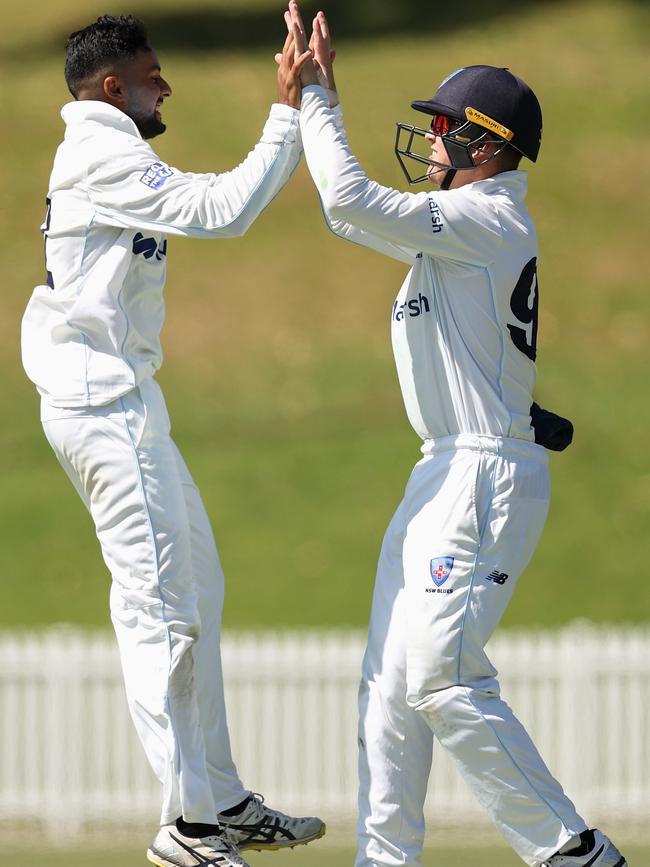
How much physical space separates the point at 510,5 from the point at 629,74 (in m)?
7.27

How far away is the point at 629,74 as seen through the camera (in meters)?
35.8

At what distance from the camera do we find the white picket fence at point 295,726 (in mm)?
12297

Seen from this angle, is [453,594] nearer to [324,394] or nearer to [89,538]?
[89,538]

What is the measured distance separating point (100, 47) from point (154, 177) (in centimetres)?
59

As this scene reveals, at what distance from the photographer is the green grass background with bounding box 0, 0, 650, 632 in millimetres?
17891

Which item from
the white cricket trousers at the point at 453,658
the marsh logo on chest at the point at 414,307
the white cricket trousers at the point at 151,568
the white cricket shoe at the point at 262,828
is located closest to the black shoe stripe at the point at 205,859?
the white cricket trousers at the point at 151,568

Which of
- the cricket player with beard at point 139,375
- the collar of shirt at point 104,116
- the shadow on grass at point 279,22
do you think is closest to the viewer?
the cricket player with beard at point 139,375

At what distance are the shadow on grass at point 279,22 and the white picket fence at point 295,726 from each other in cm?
2741

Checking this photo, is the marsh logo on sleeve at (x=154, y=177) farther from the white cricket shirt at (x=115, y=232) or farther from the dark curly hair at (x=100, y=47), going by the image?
the dark curly hair at (x=100, y=47)

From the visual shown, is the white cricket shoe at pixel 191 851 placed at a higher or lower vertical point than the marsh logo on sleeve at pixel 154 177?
lower

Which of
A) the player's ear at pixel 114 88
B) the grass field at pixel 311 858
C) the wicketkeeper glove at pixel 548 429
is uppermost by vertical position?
the player's ear at pixel 114 88

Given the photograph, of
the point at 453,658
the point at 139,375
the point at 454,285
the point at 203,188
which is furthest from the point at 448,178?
the point at 453,658

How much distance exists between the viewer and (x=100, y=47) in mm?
5785

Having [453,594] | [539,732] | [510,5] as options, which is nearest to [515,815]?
[453,594]
